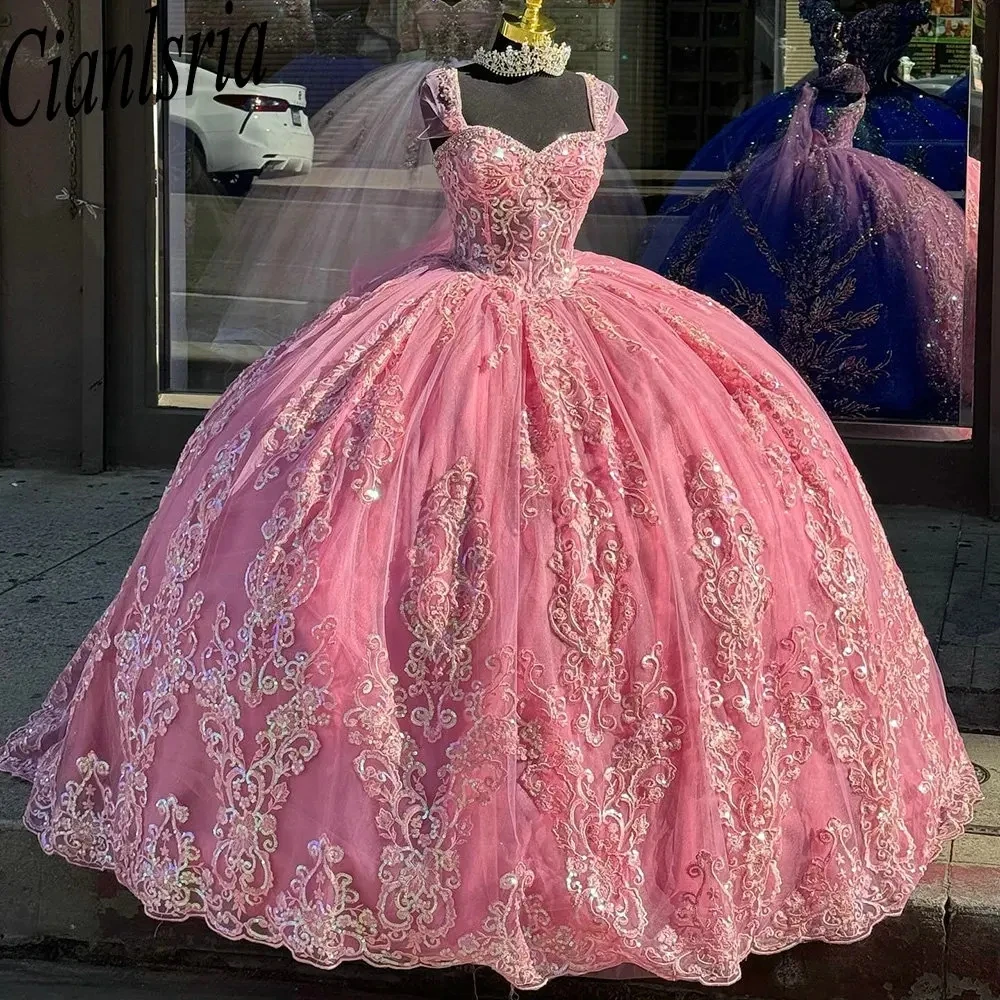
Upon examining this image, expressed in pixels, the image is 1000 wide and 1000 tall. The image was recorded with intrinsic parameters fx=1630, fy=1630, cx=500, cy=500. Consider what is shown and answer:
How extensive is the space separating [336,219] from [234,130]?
0.56 m

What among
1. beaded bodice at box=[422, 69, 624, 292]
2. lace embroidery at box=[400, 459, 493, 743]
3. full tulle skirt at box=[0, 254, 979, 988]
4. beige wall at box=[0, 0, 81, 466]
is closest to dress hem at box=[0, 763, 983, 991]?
full tulle skirt at box=[0, 254, 979, 988]

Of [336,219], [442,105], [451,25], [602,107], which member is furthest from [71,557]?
[602,107]

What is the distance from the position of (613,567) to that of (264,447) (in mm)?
670

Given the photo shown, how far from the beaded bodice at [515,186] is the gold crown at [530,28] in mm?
123

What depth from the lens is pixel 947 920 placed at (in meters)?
2.99

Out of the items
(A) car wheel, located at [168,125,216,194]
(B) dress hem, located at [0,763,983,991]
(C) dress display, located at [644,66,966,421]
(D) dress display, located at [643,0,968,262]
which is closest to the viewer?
(B) dress hem, located at [0,763,983,991]

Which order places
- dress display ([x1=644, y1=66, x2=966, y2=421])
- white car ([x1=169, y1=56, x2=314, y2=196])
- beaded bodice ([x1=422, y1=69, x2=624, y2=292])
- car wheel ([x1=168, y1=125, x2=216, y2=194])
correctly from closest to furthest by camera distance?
beaded bodice ([x1=422, y1=69, x2=624, y2=292]), dress display ([x1=644, y1=66, x2=966, y2=421]), white car ([x1=169, y1=56, x2=314, y2=196]), car wheel ([x1=168, y1=125, x2=216, y2=194])

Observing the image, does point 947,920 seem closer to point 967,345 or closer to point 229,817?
point 229,817

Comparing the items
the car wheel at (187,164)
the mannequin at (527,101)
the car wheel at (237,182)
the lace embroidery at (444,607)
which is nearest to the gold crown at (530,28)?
the mannequin at (527,101)

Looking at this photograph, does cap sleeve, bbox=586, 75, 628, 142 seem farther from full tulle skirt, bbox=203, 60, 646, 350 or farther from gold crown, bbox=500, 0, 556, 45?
full tulle skirt, bbox=203, 60, 646, 350

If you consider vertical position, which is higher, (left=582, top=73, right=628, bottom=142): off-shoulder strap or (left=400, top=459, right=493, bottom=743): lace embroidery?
(left=582, top=73, right=628, bottom=142): off-shoulder strap

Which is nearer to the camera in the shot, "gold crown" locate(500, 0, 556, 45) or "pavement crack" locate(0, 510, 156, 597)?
"gold crown" locate(500, 0, 556, 45)

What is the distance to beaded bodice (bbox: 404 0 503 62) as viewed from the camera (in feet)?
19.1

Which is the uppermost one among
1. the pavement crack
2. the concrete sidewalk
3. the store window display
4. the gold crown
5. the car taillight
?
the gold crown
